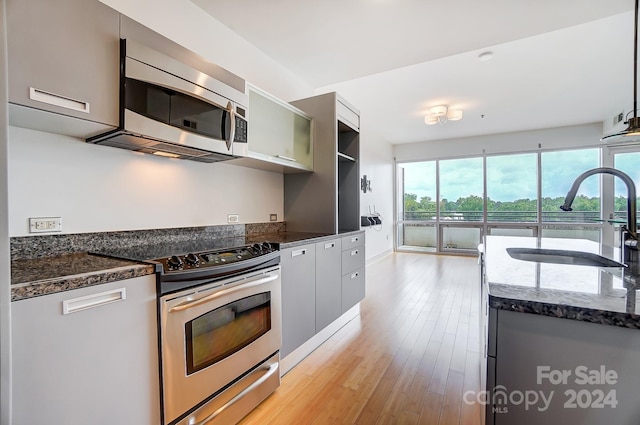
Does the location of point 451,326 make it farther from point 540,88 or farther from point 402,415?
point 540,88

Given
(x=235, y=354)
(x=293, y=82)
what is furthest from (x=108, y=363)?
(x=293, y=82)

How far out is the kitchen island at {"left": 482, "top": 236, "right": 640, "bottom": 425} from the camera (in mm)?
645

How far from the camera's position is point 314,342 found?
7.84ft

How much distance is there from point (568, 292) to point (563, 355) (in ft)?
0.61

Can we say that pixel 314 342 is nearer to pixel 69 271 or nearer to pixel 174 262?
pixel 174 262

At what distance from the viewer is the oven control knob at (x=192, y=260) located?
1.38 m

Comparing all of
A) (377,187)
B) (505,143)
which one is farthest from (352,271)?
(505,143)

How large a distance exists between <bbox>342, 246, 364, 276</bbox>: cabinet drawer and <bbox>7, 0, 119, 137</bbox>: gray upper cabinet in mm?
2088

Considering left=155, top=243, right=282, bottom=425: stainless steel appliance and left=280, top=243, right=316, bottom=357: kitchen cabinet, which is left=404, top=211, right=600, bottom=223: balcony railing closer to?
left=280, top=243, right=316, bottom=357: kitchen cabinet

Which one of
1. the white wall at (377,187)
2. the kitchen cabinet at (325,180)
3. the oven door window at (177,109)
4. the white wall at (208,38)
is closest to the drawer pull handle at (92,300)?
the oven door window at (177,109)

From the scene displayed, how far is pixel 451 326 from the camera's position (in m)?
2.80

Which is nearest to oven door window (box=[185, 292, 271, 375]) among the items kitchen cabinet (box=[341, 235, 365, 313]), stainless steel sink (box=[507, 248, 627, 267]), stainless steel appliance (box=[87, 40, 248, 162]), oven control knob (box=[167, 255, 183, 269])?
oven control knob (box=[167, 255, 183, 269])

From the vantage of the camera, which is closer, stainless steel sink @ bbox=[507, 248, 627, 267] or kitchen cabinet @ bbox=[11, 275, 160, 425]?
kitchen cabinet @ bbox=[11, 275, 160, 425]

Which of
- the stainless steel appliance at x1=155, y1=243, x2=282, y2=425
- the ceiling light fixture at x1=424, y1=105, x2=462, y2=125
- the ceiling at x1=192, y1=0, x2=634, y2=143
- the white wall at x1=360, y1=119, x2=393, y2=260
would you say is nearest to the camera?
the stainless steel appliance at x1=155, y1=243, x2=282, y2=425
